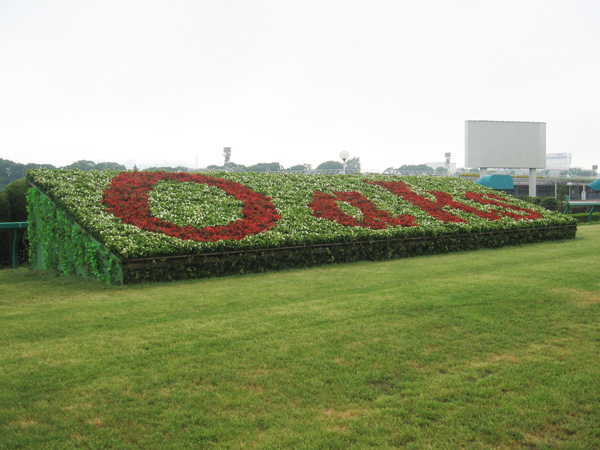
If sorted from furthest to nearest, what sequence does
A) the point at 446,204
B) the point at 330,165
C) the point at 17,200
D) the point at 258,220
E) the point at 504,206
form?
the point at 330,165
the point at 504,206
the point at 446,204
the point at 17,200
the point at 258,220

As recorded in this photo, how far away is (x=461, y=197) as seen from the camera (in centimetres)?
1592

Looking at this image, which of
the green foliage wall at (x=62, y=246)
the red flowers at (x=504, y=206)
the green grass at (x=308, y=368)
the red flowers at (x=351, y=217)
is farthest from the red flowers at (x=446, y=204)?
the green foliage wall at (x=62, y=246)

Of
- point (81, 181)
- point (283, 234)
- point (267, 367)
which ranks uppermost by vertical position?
point (81, 181)

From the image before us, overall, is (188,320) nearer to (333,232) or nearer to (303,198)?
(333,232)

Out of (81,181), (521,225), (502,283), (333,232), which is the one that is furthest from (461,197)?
(81,181)

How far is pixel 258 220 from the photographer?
34.4ft

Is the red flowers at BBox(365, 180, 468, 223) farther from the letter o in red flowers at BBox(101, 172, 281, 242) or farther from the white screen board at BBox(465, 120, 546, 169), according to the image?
the white screen board at BBox(465, 120, 546, 169)

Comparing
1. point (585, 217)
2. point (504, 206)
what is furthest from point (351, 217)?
point (585, 217)

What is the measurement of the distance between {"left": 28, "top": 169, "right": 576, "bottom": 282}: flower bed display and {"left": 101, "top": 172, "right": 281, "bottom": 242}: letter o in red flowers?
0.08 feet

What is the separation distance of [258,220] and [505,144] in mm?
33455

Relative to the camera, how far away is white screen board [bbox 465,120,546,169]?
37.6m

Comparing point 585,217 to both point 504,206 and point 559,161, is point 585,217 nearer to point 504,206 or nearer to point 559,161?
point 504,206

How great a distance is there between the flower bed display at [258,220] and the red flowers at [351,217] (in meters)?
0.03

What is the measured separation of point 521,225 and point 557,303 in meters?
8.11
